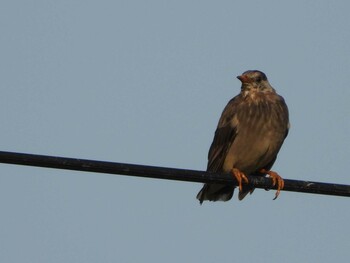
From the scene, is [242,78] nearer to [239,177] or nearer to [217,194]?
[217,194]

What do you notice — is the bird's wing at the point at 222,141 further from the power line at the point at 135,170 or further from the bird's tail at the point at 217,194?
the power line at the point at 135,170

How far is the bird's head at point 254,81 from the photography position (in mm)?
9055

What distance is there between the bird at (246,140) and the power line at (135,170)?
2785 mm

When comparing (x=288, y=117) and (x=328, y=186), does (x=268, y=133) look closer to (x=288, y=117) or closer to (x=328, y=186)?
(x=288, y=117)

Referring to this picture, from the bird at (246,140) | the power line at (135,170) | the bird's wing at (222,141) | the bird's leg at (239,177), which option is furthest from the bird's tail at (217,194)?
the power line at (135,170)

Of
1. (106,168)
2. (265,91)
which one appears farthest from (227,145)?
(106,168)

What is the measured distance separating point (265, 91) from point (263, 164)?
3.03 feet

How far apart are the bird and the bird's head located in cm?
25

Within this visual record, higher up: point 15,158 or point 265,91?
point 265,91

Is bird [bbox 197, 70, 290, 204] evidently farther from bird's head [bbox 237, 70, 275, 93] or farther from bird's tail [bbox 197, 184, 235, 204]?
bird's head [bbox 237, 70, 275, 93]

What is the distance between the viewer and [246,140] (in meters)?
8.41

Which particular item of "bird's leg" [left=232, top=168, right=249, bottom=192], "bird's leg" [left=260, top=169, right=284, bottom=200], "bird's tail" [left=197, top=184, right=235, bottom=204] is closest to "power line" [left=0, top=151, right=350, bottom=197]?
"bird's leg" [left=232, top=168, right=249, bottom=192]

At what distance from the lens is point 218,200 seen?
866 centimetres

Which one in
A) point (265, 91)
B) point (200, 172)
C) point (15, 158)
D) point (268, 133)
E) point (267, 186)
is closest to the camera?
Answer: point (15, 158)
